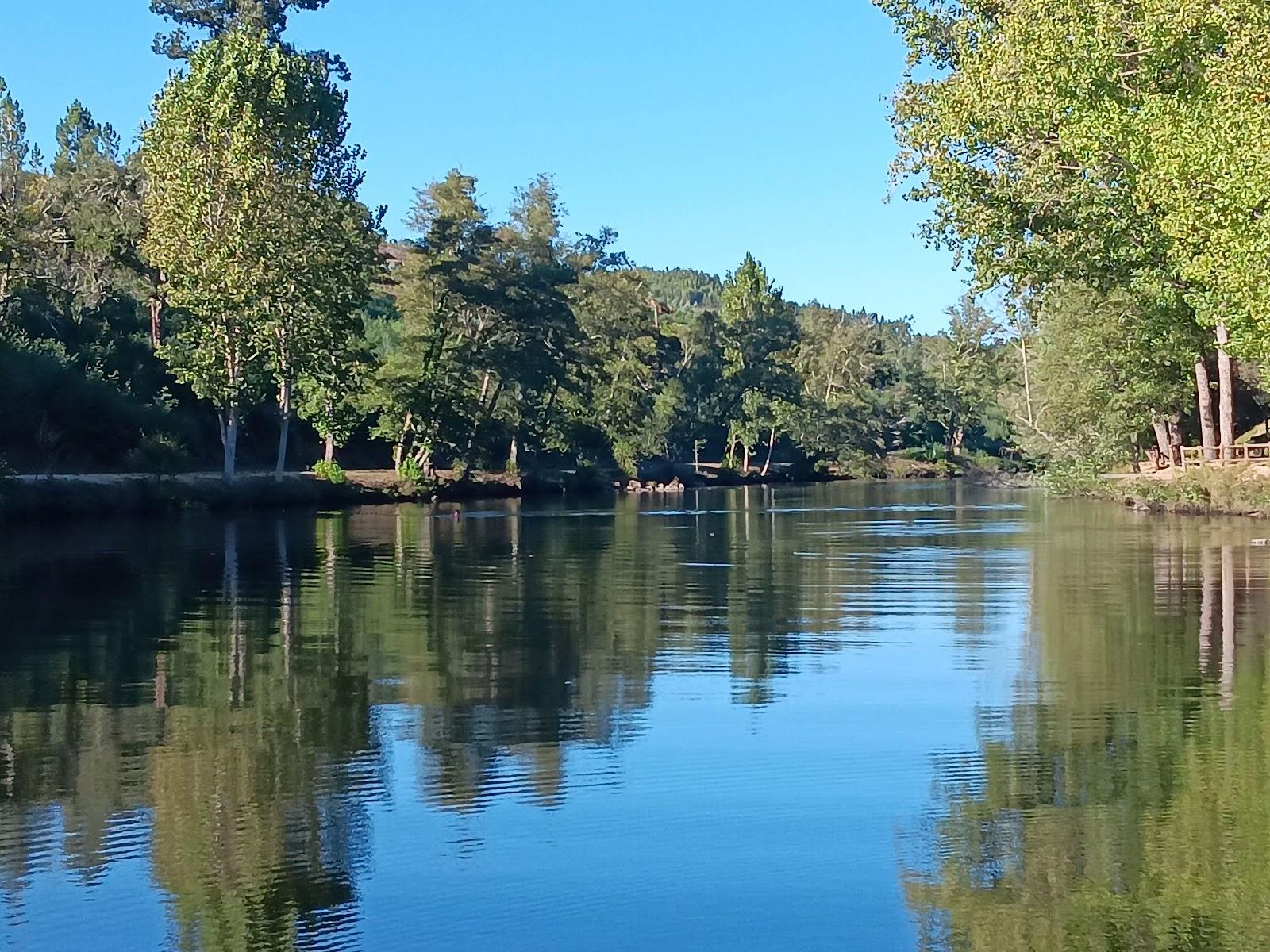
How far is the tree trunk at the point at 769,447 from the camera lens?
110m

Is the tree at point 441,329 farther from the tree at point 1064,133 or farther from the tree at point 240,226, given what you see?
the tree at point 1064,133

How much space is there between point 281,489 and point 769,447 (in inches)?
2369

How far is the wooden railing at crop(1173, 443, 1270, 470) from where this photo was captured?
149 feet

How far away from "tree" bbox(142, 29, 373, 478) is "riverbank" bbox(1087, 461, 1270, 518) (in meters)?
28.5

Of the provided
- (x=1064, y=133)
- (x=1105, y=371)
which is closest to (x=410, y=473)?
(x=1105, y=371)

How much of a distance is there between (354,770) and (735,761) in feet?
8.12

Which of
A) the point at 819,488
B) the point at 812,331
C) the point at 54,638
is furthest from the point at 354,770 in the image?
the point at 812,331

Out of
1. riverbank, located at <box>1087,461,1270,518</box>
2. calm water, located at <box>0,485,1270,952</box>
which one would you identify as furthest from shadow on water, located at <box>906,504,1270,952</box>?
riverbank, located at <box>1087,461,1270,518</box>

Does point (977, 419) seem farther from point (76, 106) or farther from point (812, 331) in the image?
point (76, 106)

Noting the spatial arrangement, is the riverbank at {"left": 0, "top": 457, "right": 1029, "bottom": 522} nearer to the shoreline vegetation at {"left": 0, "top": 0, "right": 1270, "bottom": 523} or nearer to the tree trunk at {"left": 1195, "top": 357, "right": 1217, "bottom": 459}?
the shoreline vegetation at {"left": 0, "top": 0, "right": 1270, "bottom": 523}

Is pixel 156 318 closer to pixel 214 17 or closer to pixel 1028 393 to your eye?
pixel 214 17

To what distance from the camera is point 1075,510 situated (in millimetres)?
52188

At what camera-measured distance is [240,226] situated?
174 feet

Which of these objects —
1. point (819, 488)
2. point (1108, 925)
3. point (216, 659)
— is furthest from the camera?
point (819, 488)
